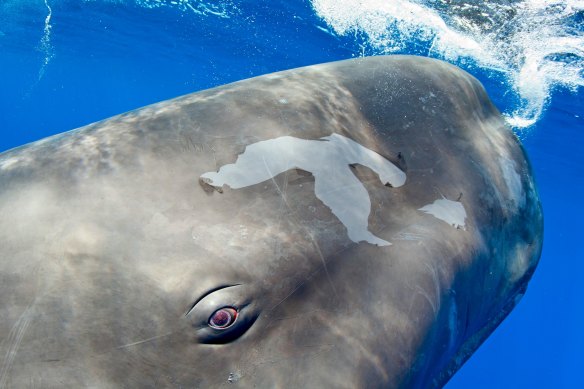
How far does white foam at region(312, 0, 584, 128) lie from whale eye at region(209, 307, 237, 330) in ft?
38.5

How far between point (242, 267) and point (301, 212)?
350 mm

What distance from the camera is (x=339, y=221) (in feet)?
6.55

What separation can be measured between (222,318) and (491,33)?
14.5 meters

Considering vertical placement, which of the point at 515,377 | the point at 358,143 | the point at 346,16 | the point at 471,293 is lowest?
the point at 515,377

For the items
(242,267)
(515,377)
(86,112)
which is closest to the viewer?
(242,267)

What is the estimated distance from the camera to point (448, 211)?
2266mm

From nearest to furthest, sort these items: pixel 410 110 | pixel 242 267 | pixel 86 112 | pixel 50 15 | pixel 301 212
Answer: pixel 242 267
pixel 301 212
pixel 410 110
pixel 50 15
pixel 86 112

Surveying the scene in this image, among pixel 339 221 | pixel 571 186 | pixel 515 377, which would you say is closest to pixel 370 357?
pixel 339 221

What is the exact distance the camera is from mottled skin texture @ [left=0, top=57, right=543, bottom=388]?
64.7 inches

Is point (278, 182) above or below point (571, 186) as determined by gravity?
above

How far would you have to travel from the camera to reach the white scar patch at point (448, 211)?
2229mm

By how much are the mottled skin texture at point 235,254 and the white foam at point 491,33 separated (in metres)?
10.7

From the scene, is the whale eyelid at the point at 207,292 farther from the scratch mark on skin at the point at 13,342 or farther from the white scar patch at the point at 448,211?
the white scar patch at the point at 448,211

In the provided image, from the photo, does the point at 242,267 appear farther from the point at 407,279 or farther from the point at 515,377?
the point at 515,377
